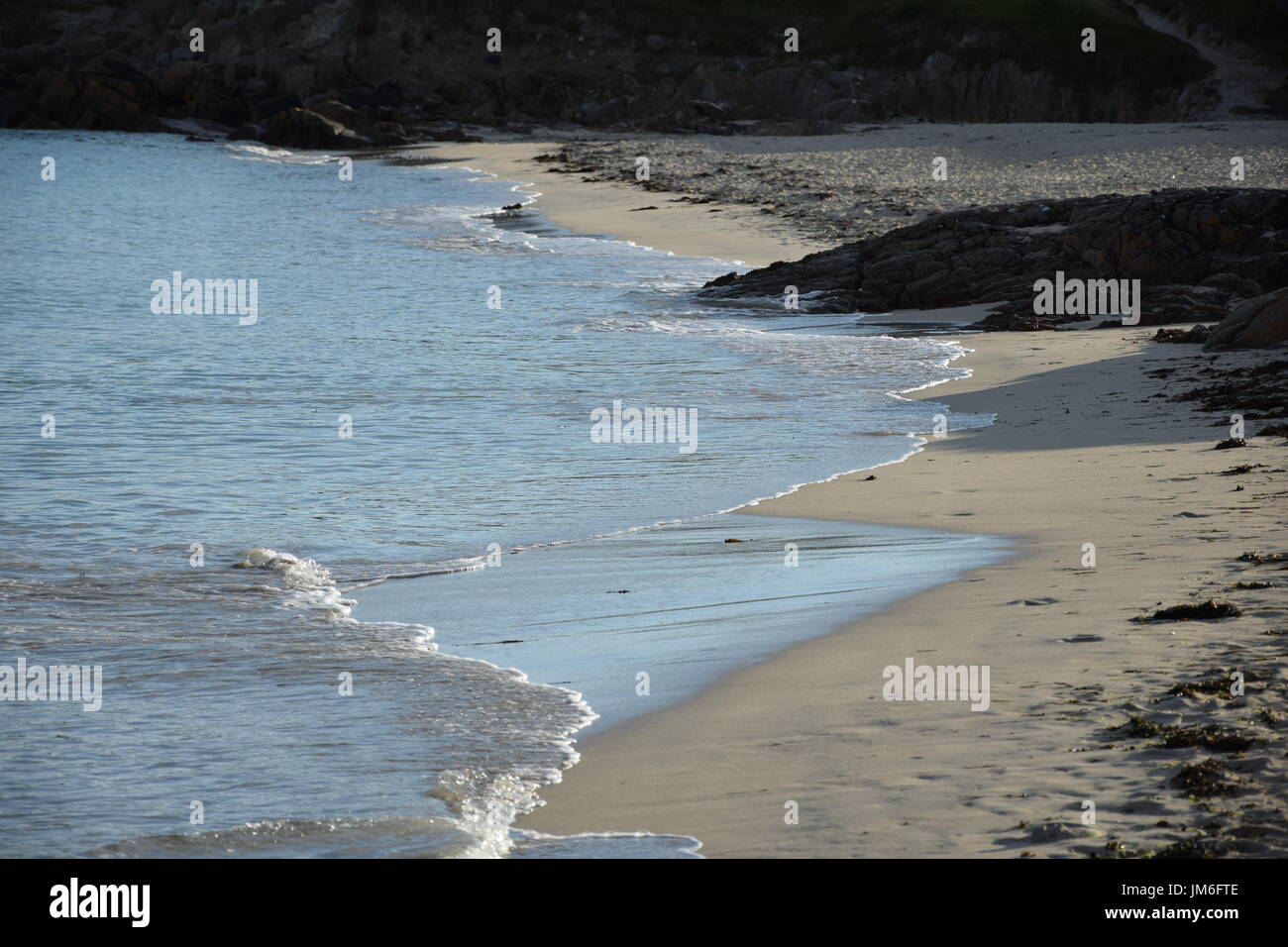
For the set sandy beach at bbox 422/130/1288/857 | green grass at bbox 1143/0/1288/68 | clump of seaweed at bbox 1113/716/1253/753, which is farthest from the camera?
green grass at bbox 1143/0/1288/68

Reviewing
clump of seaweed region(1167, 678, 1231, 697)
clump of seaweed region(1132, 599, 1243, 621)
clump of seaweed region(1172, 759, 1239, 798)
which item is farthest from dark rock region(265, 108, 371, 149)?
clump of seaweed region(1172, 759, 1239, 798)

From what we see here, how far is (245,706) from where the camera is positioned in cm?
555

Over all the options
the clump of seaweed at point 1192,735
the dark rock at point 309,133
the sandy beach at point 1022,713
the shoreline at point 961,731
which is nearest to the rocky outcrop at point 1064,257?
the sandy beach at point 1022,713

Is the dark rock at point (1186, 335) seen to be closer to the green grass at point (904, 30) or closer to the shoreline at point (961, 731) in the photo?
the shoreline at point (961, 731)

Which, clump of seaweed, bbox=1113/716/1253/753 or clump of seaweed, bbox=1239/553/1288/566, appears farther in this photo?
clump of seaweed, bbox=1239/553/1288/566

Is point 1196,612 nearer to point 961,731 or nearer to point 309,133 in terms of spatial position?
point 961,731

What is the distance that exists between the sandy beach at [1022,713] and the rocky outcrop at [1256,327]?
16.0ft

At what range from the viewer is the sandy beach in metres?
4.07

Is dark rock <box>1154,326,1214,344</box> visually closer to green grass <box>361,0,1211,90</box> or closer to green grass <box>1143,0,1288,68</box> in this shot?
green grass <box>361,0,1211,90</box>

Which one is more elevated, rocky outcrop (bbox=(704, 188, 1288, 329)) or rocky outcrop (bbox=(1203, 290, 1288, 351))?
rocky outcrop (bbox=(704, 188, 1288, 329))

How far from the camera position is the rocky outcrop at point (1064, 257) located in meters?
18.4

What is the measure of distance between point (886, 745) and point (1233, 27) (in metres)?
69.1

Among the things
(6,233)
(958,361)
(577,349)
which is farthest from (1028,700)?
(6,233)
